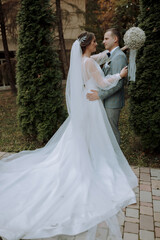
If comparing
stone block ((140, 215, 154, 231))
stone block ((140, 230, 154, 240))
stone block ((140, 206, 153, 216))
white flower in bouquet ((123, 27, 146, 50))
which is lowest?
stone block ((140, 206, 153, 216))

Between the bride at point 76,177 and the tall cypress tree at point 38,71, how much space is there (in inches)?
54.6

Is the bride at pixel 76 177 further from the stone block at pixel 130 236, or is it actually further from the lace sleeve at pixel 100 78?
the stone block at pixel 130 236

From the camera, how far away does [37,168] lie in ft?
11.8

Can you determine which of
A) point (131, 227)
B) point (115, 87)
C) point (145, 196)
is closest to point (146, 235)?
point (131, 227)

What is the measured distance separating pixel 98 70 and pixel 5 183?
2.18 meters

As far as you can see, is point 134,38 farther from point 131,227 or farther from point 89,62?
point 131,227

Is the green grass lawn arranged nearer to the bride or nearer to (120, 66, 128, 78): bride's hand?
the bride

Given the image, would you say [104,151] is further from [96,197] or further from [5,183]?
[5,183]

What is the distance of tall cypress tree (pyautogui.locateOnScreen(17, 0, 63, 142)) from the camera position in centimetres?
493

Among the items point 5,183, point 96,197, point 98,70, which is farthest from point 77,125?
point 5,183

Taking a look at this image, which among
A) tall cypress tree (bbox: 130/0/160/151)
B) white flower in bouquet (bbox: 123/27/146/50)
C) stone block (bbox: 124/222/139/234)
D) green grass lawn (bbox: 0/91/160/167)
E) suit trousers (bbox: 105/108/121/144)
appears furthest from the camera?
green grass lawn (bbox: 0/91/160/167)

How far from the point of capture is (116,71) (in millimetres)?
3508

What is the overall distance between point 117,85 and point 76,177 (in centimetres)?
157

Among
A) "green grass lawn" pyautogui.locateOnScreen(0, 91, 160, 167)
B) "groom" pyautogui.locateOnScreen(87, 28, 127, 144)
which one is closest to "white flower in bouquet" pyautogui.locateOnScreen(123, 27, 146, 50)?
"groom" pyautogui.locateOnScreen(87, 28, 127, 144)
